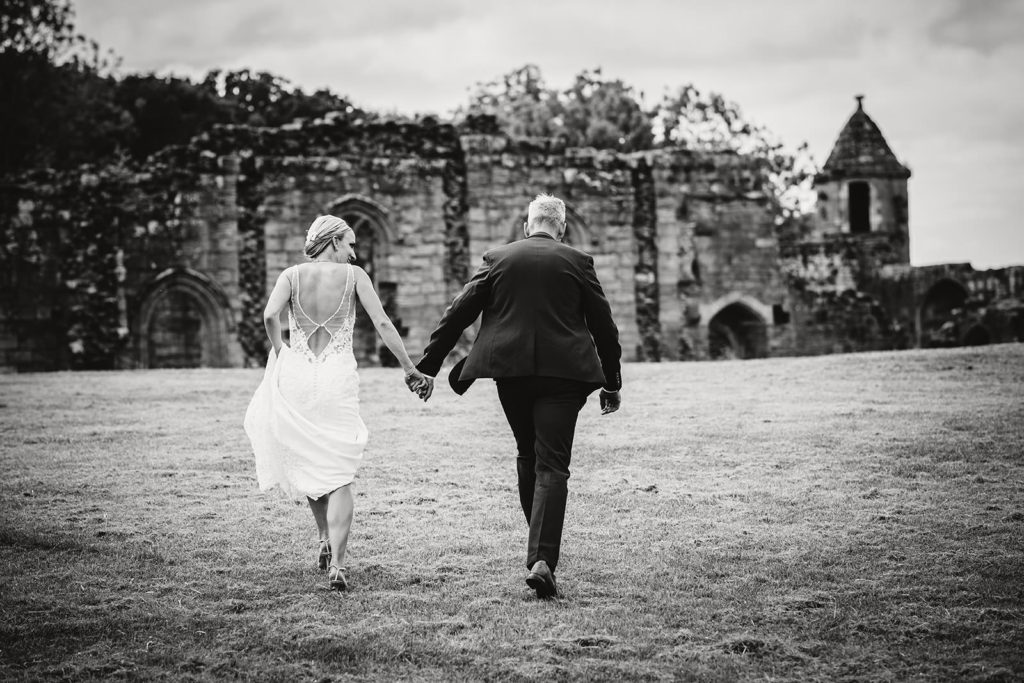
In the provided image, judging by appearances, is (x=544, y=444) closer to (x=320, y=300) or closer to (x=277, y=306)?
(x=320, y=300)

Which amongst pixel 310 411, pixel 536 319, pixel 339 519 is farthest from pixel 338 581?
pixel 536 319

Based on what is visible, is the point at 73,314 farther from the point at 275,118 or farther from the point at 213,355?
the point at 275,118

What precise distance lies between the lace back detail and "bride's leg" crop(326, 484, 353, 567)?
78cm

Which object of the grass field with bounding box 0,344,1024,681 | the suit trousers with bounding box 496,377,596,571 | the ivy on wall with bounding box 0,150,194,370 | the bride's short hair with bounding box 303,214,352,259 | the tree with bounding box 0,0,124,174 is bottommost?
the grass field with bounding box 0,344,1024,681

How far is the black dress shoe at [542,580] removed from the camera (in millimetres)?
5461

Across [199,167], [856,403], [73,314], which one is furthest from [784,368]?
[73,314]

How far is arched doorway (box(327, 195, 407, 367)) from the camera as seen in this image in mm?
24516

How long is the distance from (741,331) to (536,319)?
910 inches

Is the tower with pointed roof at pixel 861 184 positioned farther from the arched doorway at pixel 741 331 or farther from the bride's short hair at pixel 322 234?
the bride's short hair at pixel 322 234

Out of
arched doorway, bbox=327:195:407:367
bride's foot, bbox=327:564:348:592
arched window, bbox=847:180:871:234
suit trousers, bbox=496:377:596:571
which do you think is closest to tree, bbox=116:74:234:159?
arched doorway, bbox=327:195:407:367

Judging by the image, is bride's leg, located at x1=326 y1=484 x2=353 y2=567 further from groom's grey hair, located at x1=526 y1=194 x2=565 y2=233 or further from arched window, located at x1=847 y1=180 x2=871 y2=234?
arched window, located at x1=847 y1=180 x2=871 y2=234

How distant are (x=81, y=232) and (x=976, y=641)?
22843mm

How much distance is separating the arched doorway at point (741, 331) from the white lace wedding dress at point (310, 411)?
22.0 m

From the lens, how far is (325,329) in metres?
6.14
